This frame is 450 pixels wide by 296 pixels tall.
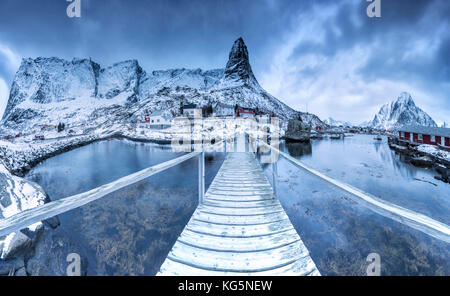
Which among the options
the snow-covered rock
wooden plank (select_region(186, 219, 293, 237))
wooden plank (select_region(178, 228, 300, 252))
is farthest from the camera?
the snow-covered rock

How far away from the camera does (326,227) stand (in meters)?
5.30

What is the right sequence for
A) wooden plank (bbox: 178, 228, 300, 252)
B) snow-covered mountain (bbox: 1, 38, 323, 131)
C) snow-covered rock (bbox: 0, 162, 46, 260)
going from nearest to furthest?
wooden plank (bbox: 178, 228, 300, 252)
snow-covered rock (bbox: 0, 162, 46, 260)
snow-covered mountain (bbox: 1, 38, 323, 131)

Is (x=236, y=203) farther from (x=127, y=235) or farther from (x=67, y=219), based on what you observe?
(x=67, y=219)

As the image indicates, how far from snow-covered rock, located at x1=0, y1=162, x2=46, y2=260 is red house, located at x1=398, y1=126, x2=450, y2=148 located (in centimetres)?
4197

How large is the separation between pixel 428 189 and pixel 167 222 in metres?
17.5

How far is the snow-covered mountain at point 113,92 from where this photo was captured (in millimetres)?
71000

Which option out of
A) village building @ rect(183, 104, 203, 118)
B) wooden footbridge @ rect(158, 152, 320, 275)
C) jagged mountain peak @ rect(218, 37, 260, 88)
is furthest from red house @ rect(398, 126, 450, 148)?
jagged mountain peak @ rect(218, 37, 260, 88)

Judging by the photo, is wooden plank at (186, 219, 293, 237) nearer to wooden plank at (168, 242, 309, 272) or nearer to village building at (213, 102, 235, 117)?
wooden plank at (168, 242, 309, 272)

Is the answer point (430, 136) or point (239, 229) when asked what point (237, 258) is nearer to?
point (239, 229)

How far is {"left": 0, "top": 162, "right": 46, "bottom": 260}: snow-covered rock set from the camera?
339 centimetres

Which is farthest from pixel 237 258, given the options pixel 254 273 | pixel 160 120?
pixel 160 120

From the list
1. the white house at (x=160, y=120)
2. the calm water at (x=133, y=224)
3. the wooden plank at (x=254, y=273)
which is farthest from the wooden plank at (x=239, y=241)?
the white house at (x=160, y=120)

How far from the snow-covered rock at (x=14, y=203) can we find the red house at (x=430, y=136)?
4197cm

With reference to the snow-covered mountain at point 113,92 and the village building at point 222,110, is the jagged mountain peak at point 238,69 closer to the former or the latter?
the snow-covered mountain at point 113,92
